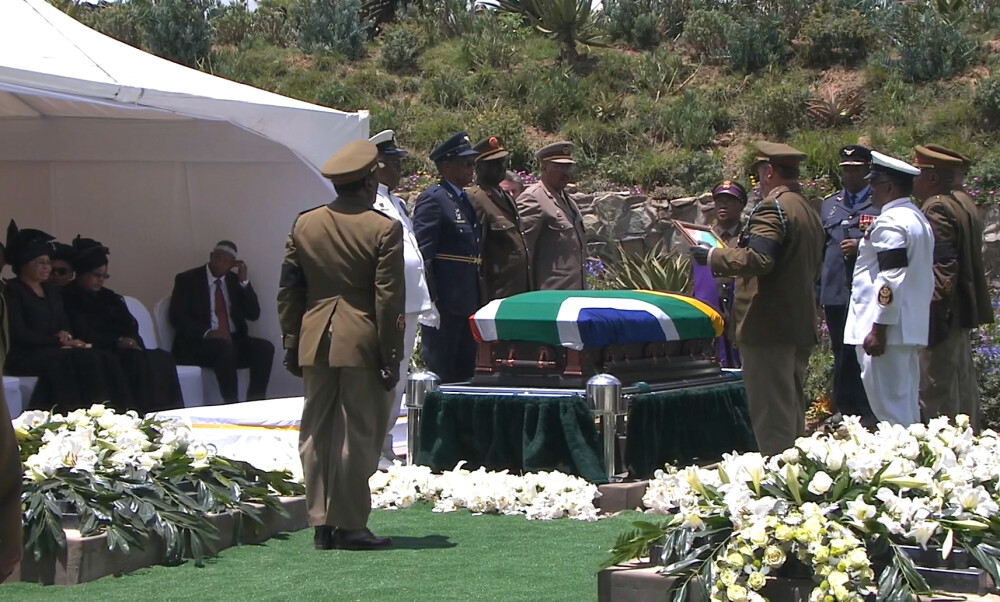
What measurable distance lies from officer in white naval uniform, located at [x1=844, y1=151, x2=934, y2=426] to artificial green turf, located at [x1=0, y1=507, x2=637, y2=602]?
6.22 feet

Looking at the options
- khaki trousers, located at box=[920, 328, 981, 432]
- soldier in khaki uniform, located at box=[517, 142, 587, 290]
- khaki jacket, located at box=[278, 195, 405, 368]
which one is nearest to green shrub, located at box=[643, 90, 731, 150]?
soldier in khaki uniform, located at box=[517, 142, 587, 290]

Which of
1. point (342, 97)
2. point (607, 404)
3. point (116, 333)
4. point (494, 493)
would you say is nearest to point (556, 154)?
point (607, 404)

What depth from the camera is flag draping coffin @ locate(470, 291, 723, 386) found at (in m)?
7.81

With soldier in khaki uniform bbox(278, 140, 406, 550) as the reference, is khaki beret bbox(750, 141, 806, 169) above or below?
above

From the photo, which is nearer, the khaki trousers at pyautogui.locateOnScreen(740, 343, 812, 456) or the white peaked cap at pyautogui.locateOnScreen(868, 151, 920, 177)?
the khaki trousers at pyautogui.locateOnScreen(740, 343, 812, 456)

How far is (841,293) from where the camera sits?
10.1 m

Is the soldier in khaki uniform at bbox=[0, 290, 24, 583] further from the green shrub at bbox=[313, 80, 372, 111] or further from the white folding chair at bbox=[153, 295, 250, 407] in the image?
the green shrub at bbox=[313, 80, 372, 111]

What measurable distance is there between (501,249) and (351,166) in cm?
309

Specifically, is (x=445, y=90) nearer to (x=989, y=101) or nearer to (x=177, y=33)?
(x=177, y=33)

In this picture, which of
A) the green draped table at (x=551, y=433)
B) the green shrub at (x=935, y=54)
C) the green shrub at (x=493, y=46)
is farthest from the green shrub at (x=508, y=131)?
the green draped table at (x=551, y=433)

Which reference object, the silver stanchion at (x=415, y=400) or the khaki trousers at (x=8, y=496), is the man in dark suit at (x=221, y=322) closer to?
the silver stanchion at (x=415, y=400)

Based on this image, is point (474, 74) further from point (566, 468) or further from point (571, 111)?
point (566, 468)

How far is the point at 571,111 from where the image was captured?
19.5 meters

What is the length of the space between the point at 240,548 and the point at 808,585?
281 centimetres
